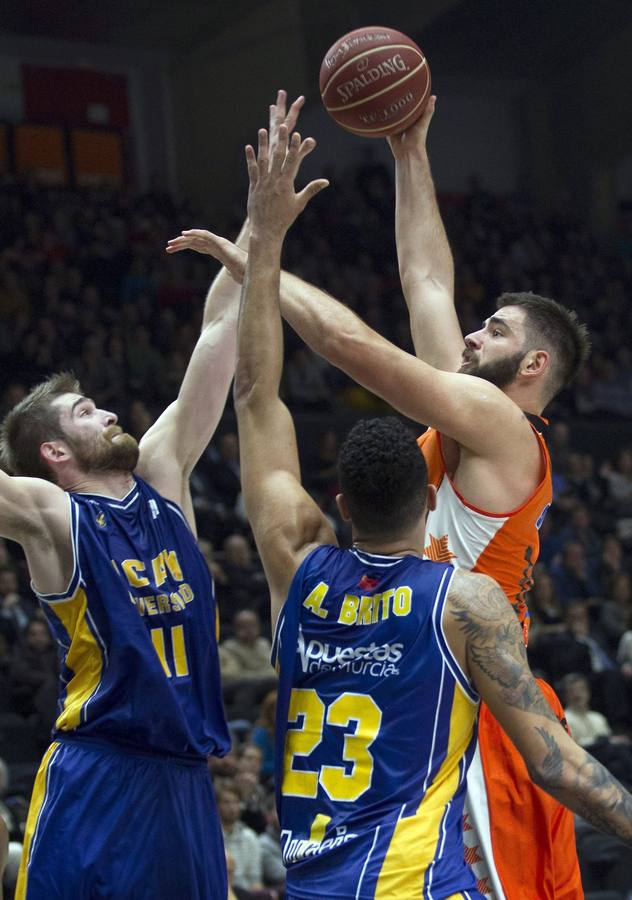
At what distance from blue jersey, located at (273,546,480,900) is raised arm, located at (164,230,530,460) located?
64 cm

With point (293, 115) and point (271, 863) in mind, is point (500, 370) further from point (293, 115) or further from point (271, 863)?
point (271, 863)

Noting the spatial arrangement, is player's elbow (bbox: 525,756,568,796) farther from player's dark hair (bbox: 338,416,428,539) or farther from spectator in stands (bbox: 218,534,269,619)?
spectator in stands (bbox: 218,534,269,619)

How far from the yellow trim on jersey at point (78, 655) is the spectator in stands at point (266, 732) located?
16.7ft

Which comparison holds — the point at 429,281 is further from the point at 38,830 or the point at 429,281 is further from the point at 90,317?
the point at 90,317

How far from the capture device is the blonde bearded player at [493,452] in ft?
11.6

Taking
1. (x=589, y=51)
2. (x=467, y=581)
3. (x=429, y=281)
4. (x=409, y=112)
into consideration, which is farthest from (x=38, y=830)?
(x=589, y=51)

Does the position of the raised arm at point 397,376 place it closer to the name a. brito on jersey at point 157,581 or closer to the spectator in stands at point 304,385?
the name a. brito on jersey at point 157,581

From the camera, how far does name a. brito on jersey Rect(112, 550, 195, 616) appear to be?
3.88m

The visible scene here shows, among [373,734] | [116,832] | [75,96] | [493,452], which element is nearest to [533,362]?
[493,452]

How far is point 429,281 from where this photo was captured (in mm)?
4707

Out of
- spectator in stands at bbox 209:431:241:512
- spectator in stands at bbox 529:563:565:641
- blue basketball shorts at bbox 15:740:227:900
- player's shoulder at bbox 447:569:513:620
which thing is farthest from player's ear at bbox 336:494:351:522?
spectator in stands at bbox 209:431:241:512

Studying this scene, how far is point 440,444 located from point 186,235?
1008 mm

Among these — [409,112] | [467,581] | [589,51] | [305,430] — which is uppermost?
[589,51]

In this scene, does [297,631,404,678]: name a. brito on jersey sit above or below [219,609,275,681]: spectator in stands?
above
